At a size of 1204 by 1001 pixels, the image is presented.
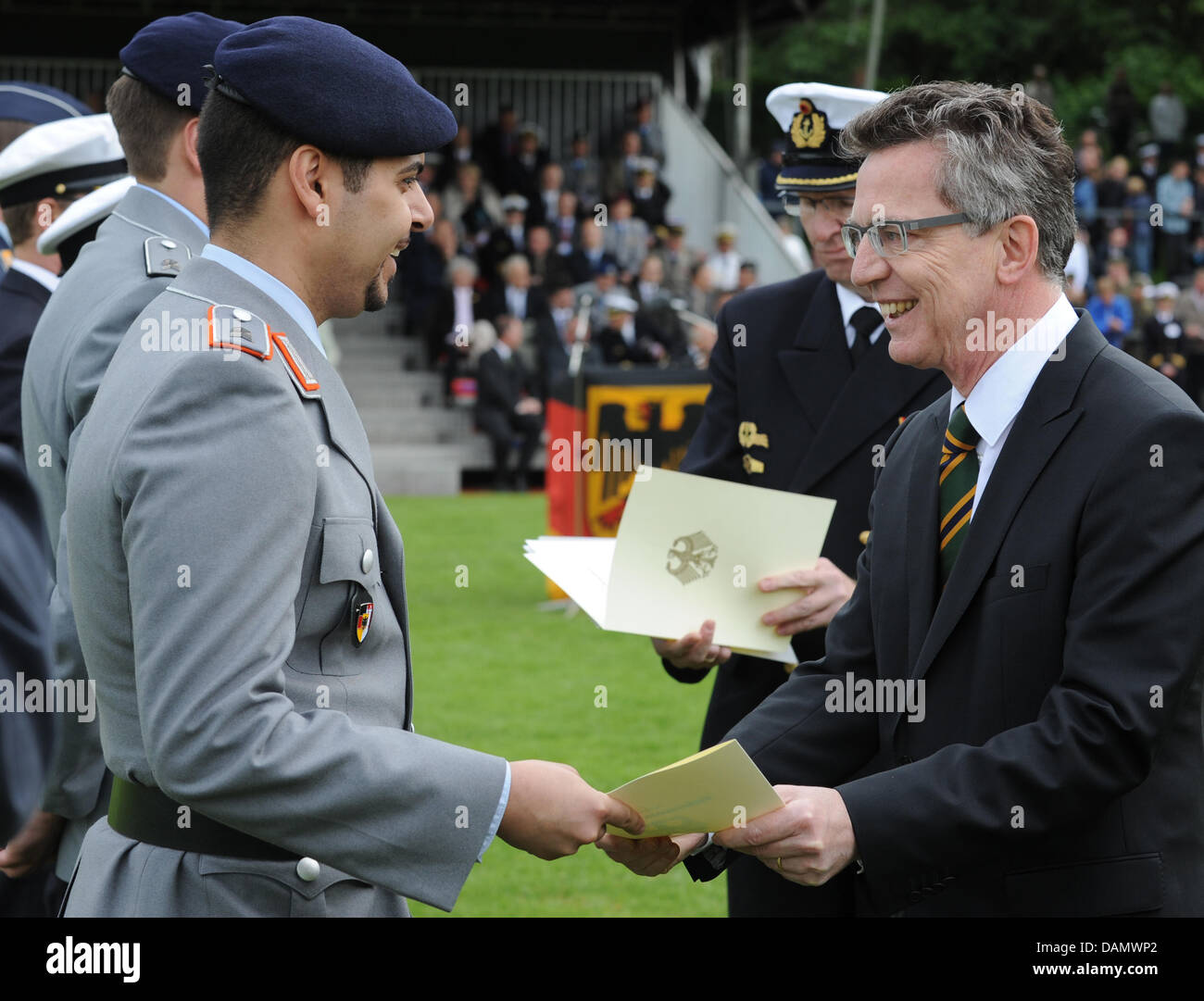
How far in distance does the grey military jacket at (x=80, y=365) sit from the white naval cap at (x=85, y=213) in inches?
15.6

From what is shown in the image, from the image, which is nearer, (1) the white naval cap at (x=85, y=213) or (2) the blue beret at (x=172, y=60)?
(2) the blue beret at (x=172, y=60)

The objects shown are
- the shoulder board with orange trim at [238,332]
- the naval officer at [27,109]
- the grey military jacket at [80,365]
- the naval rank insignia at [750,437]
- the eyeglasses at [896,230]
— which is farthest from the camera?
the naval officer at [27,109]

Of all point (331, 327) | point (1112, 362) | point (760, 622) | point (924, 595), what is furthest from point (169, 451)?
point (331, 327)

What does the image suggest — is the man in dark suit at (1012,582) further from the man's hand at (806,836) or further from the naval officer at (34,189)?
the naval officer at (34,189)

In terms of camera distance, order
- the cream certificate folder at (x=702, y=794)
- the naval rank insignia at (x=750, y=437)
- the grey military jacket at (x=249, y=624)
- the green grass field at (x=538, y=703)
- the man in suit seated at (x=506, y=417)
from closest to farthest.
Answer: the grey military jacket at (x=249, y=624) → the cream certificate folder at (x=702, y=794) → the naval rank insignia at (x=750, y=437) → the green grass field at (x=538, y=703) → the man in suit seated at (x=506, y=417)

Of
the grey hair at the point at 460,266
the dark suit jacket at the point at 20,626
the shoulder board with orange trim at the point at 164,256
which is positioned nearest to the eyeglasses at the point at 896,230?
the shoulder board with orange trim at the point at 164,256

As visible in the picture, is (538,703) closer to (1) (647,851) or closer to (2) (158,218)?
(2) (158,218)

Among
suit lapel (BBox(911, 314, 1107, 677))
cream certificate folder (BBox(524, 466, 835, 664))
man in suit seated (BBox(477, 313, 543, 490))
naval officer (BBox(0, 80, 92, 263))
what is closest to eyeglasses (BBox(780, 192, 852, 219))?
cream certificate folder (BBox(524, 466, 835, 664))

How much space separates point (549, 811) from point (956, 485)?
940 mm

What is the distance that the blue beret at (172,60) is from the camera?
3.21 meters

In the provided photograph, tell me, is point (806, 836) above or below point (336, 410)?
below

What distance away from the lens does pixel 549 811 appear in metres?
2.20

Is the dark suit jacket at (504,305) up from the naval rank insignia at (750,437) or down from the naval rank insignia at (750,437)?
down

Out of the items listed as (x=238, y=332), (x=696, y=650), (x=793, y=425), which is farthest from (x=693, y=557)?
(x=238, y=332)
